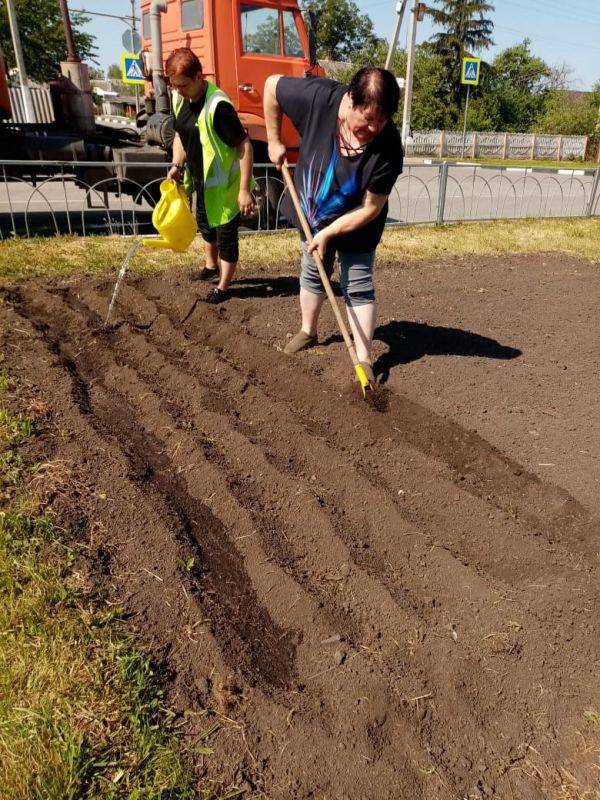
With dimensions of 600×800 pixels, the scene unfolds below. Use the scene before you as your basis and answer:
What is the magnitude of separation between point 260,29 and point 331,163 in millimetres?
5385

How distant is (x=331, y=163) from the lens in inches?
126

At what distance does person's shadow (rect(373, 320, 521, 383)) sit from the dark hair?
163 centimetres

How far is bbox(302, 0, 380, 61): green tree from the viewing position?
50500 mm

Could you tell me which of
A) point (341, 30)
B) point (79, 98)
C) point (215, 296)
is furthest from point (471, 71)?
point (341, 30)

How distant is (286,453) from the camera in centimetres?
300

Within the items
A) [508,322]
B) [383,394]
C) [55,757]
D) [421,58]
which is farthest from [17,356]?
[421,58]

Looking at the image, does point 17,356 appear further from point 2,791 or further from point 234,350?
point 2,791

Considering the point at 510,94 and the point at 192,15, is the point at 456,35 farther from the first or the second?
the point at 192,15

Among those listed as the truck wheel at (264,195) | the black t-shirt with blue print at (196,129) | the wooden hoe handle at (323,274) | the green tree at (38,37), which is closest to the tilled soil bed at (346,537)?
the wooden hoe handle at (323,274)

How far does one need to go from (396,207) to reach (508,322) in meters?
7.73

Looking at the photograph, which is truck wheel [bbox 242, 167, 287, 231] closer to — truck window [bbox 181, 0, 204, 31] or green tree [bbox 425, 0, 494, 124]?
truck window [bbox 181, 0, 204, 31]

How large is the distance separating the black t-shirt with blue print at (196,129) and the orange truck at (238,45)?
323 centimetres

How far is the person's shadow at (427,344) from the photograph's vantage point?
163 inches

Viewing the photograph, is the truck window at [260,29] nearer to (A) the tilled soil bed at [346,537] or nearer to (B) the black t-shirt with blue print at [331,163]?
(A) the tilled soil bed at [346,537]
